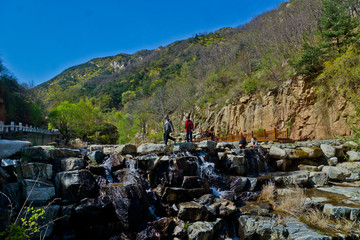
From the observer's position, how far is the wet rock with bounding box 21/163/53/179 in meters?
6.79

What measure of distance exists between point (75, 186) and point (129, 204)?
2024 mm

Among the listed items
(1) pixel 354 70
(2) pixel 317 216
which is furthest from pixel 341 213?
(1) pixel 354 70

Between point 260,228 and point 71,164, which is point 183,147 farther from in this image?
point 260,228

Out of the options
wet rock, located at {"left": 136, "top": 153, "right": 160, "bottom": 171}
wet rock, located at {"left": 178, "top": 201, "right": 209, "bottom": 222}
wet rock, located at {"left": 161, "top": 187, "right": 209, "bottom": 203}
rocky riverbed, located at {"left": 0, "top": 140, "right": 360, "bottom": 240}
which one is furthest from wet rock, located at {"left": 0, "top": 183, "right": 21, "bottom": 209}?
wet rock, located at {"left": 178, "top": 201, "right": 209, "bottom": 222}

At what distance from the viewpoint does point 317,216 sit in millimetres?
6324

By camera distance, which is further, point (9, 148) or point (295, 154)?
point (295, 154)

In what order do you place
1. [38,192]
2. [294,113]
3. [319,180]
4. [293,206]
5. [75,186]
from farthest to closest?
[294,113], [319,180], [293,206], [75,186], [38,192]

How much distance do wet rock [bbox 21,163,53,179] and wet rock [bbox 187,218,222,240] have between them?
518 cm

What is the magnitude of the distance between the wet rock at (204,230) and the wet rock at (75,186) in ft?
11.5

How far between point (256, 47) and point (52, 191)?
33.1 m

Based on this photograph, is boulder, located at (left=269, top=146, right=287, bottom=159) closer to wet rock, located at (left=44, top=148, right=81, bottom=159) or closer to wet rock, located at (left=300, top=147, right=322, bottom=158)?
wet rock, located at (left=300, top=147, right=322, bottom=158)

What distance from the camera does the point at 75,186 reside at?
6.84 metres

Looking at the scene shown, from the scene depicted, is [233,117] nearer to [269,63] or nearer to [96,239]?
[269,63]

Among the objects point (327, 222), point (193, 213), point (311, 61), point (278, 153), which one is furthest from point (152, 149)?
point (311, 61)
